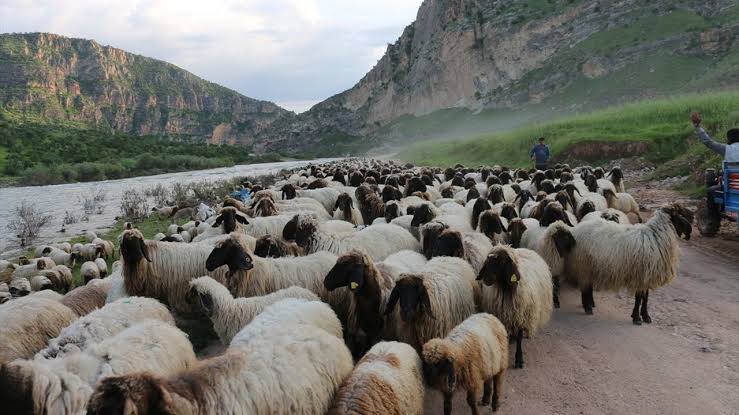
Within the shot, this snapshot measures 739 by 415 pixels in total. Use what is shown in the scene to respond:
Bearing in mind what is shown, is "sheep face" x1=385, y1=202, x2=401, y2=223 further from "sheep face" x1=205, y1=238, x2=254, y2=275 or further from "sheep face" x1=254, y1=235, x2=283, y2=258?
"sheep face" x1=205, y1=238, x2=254, y2=275

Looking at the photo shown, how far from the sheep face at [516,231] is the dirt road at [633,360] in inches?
43.1

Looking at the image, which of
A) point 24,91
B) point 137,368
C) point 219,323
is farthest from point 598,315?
point 24,91

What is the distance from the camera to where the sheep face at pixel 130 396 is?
8.54 feet

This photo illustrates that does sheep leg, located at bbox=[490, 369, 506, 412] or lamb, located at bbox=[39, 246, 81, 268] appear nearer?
sheep leg, located at bbox=[490, 369, 506, 412]

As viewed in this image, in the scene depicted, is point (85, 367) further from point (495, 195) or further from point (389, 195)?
point (495, 195)

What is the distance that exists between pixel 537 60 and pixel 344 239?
265ft

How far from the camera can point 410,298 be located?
15.4 ft

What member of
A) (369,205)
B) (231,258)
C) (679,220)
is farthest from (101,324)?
(679,220)

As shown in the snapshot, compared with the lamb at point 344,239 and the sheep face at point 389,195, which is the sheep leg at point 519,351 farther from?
the sheep face at point 389,195

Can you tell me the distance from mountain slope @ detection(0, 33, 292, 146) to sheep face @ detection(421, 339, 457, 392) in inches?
4474

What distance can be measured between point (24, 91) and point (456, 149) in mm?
101340

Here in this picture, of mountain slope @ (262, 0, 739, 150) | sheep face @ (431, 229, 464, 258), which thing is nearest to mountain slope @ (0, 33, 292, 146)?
mountain slope @ (262, 0, 739, 150)

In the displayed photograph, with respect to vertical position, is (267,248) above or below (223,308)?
above

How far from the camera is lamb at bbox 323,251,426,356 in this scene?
4961mm
